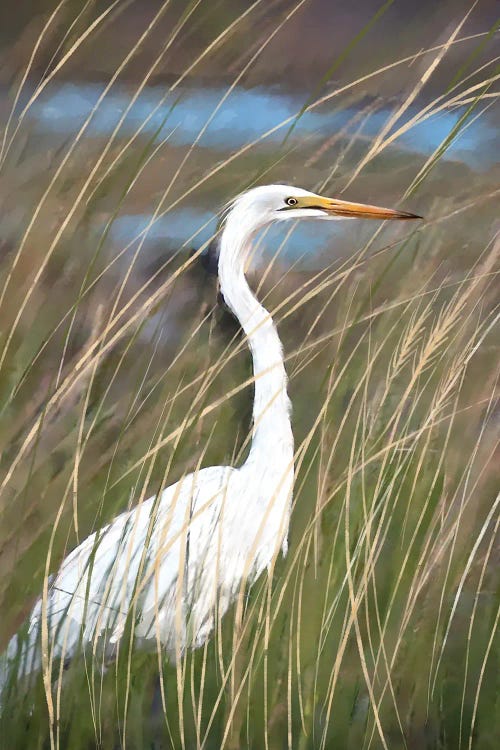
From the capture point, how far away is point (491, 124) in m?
1.27

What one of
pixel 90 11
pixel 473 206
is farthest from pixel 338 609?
pixel 90 11

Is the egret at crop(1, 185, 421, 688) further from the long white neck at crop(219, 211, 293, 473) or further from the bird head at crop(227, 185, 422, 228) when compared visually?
the bird head at crop(227, 185, 422, 228)

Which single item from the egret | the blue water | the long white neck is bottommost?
the egret

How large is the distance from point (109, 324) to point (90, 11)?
1.82ft

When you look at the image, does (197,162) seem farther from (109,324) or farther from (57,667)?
(57,667)

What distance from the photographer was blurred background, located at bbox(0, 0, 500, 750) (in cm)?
110

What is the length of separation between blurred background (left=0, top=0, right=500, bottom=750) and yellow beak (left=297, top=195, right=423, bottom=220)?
0.03 meters

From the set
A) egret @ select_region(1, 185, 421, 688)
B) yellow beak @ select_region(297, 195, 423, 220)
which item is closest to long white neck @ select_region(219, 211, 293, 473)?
egret @ select_region(1, 185, 421, 688)

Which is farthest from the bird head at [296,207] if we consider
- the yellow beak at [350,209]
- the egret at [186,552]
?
the egret at [186,552]

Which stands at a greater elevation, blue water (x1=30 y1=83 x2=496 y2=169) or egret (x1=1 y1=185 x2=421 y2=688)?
blue water (x1=30 y1=83 x2=496 y2=169)

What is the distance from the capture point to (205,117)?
1220 mm

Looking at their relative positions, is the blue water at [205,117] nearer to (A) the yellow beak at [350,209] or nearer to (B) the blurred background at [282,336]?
(B) the blurred background at [282,336]

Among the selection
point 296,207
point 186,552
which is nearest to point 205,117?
point 296,207

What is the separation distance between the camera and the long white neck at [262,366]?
1171mm
